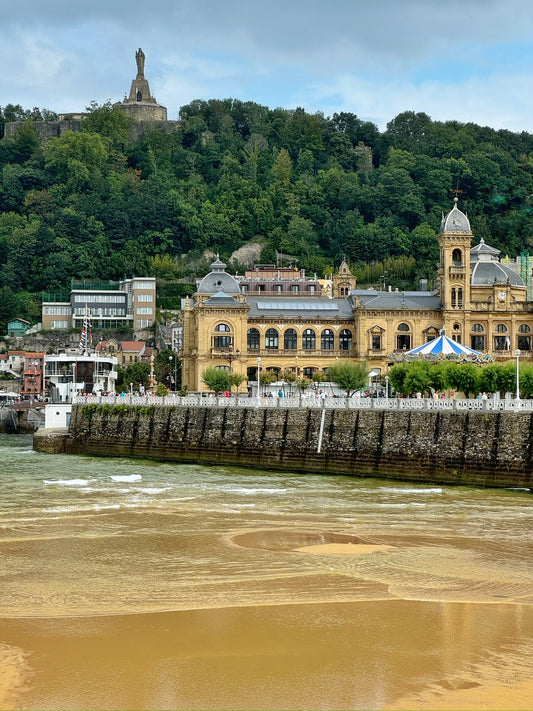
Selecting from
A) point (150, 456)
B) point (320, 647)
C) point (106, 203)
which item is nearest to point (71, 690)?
point (320, 647)

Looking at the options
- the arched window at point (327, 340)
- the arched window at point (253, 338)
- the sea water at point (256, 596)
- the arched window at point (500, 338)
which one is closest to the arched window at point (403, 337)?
the arched window at point (327, 340)

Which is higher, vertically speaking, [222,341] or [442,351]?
[222,341]

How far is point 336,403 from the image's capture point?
5344 centimetres

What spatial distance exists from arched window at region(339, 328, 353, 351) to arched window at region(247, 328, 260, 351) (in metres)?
7.51

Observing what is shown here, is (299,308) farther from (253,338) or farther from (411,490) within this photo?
(411,490)

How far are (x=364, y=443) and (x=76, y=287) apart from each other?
9881cm

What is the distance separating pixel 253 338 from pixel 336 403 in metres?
41.9

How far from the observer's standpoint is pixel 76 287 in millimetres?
143375

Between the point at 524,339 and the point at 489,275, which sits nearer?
the point at 524,339

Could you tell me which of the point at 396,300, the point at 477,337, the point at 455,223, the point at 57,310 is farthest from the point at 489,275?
the point at 57,310

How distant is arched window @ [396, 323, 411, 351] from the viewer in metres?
95.2

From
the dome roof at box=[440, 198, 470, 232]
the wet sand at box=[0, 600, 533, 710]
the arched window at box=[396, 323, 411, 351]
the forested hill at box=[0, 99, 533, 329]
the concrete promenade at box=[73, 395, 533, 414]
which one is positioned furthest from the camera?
the forested hill at box=[0, 99, 533, 329]

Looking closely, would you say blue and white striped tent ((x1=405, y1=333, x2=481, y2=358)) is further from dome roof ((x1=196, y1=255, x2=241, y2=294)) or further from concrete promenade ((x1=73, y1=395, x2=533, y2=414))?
dome roof ((x1=196, y1=255, x2=241, y2=294))

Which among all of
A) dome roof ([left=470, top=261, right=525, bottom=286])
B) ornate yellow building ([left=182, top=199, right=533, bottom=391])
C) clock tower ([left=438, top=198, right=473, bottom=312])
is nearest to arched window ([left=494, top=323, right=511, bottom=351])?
ornate yellow building ([left=182, top=199, right=533, bottom=391])
